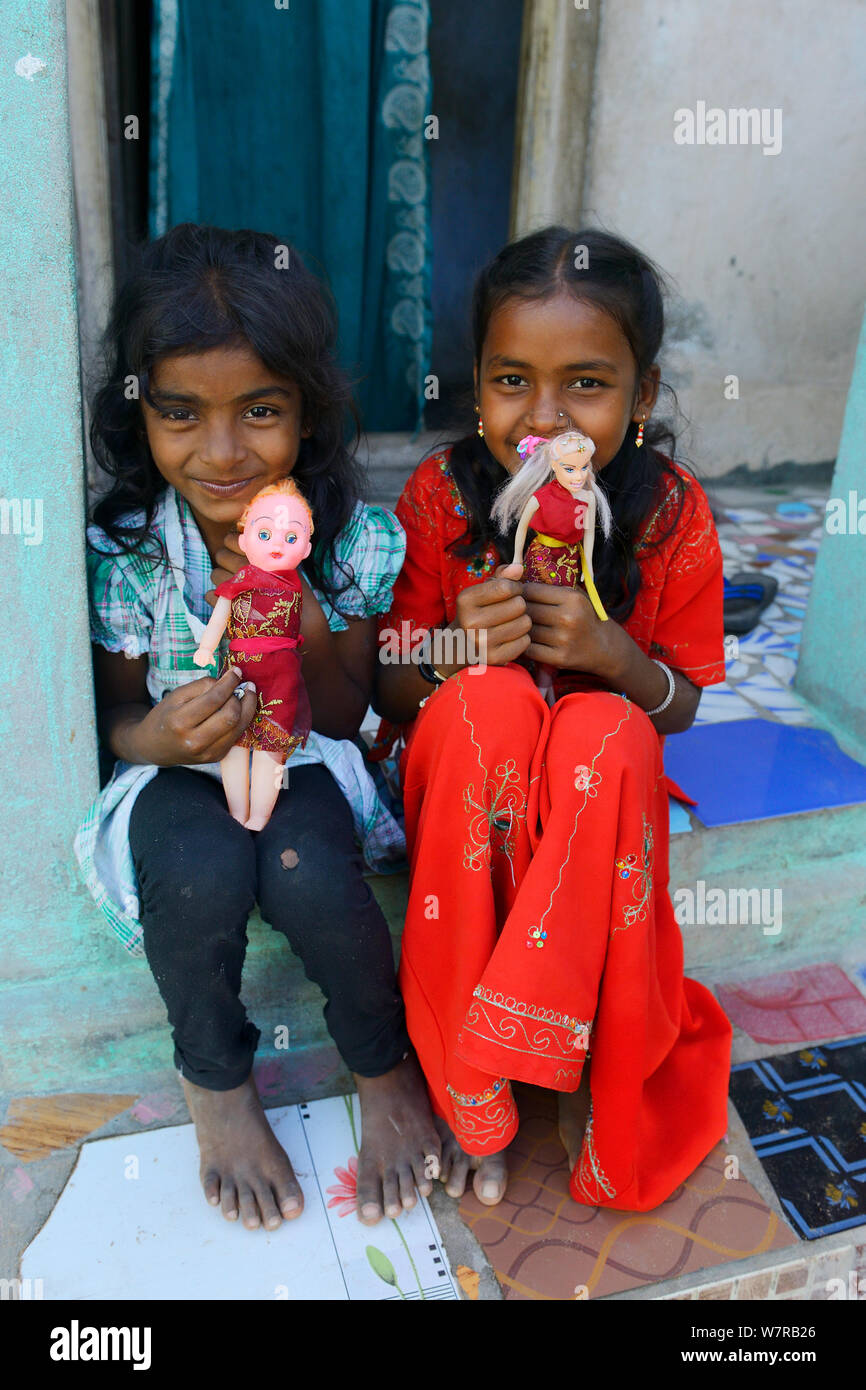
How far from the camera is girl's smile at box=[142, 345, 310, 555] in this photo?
1598mm

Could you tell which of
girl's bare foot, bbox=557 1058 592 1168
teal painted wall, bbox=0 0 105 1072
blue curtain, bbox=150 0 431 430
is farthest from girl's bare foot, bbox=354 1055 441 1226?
blue curtain, bbox=150 0 431 430

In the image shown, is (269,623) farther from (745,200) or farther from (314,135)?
(745,200)

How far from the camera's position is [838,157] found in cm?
429

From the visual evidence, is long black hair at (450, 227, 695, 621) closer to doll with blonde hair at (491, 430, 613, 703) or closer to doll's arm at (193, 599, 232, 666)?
doll with blonde hair at (491, 430, 613, 703)

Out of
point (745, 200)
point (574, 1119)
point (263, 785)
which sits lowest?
point (574, 1119)

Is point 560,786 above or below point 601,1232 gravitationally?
above

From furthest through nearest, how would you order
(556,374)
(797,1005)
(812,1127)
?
(797,1005)
(812,1127)
(556,374)

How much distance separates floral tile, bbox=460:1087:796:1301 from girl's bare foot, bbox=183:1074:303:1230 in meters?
0.31

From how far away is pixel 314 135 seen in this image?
3.62 meters

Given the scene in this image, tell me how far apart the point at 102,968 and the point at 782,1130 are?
50.5 inches

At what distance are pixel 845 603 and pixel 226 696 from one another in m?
1.64

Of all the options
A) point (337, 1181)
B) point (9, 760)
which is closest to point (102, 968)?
point (9, 760)

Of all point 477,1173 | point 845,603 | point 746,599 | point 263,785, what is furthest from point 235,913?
point 746,599
